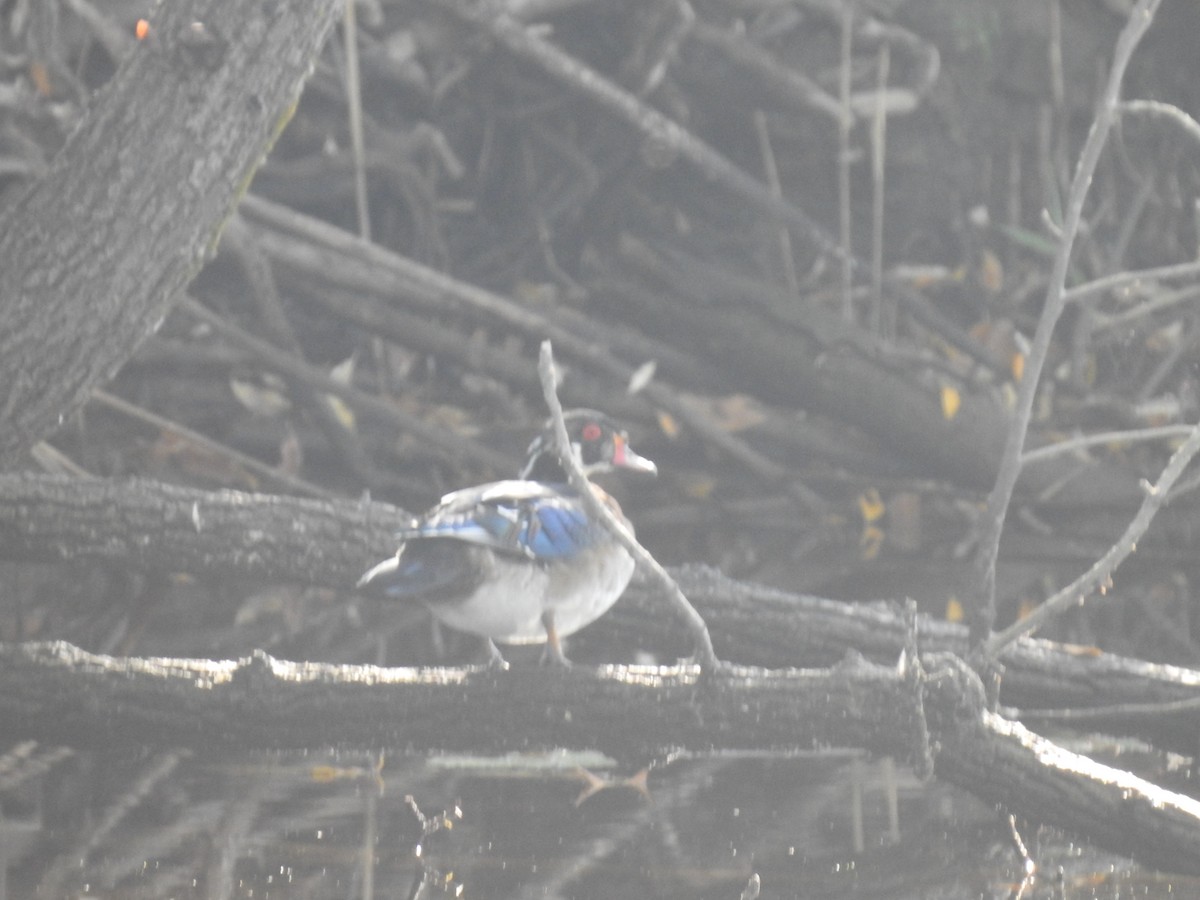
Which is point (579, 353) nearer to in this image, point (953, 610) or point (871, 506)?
point (871, 506)

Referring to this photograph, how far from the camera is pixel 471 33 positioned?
734 cm

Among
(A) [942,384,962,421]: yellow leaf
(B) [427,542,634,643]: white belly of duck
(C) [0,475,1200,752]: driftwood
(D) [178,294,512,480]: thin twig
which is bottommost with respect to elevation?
(D) [178,294,512,480]: thin twig

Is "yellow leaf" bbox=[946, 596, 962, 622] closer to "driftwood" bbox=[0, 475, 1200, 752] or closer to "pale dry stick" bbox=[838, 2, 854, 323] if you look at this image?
"pale dry stick" bbox=[838, 2, 854, 323]

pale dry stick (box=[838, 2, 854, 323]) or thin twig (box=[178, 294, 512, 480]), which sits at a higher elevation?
pale dry stick (box=[838, 2, 854, 323])

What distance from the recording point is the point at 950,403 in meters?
6.47

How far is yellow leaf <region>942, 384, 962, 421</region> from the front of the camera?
21.2 ft

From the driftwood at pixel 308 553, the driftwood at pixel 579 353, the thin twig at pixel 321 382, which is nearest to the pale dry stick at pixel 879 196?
the driftwood at pixel 579 353

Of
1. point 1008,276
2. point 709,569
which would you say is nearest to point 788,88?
point 1008,276

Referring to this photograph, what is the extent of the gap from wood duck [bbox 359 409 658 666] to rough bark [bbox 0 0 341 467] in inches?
32.9

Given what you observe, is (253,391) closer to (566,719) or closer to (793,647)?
(793,647)

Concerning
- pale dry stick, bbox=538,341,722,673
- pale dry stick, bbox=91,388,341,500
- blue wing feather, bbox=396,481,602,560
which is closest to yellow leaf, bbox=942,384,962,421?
pale dry stick, bbox=91,388,341,500

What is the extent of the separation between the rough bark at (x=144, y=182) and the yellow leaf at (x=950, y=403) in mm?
3306

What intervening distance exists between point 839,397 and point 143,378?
8.52 feet

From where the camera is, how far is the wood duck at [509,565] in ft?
10.8
